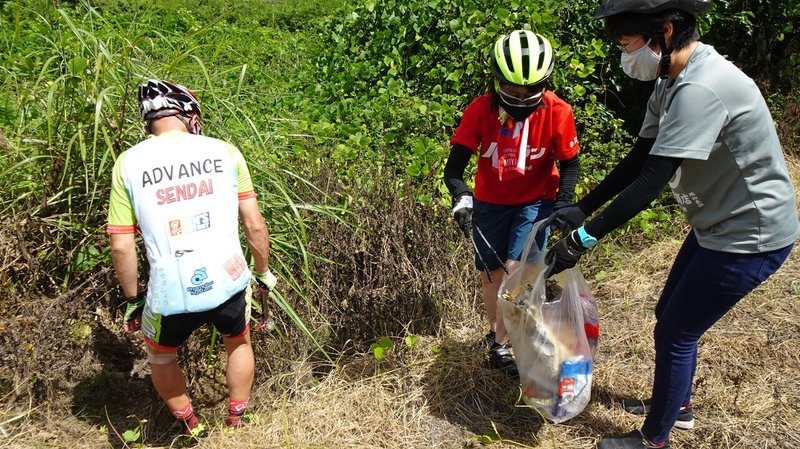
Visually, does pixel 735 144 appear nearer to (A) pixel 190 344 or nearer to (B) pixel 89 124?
(A) pixel 190 344

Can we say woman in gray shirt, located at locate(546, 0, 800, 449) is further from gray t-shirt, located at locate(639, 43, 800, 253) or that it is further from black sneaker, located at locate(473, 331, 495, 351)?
black sneaker, located at locate(473, 331, 495, 351)

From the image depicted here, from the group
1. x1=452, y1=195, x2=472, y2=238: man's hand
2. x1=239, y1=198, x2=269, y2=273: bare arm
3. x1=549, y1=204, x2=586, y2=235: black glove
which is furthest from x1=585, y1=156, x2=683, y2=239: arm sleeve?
x1=239, y1=198, x2=269, y2=273: bare arm

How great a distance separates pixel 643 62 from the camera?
2111 millimetres

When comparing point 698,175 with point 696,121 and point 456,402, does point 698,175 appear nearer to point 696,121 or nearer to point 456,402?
point 696,121

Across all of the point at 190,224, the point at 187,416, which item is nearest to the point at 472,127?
the point at 190,224

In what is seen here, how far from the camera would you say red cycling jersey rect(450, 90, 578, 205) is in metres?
2.69

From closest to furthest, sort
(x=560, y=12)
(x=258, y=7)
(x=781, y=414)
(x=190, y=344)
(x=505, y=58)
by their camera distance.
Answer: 1. (x=505, y=58)
2. (x=781, y=414)
3. (x=190, y=344)
4. (x=560, y=12)
5. (x=258, y=7)

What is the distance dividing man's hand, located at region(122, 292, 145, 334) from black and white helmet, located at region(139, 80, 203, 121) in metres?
0.72

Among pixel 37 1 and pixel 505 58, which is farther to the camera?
pixel 37 1

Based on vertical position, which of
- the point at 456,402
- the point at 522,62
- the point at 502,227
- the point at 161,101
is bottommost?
the point at 456,402

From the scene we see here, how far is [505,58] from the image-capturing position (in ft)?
8.34

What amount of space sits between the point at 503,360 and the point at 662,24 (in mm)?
1733

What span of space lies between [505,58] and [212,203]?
129 centimetres

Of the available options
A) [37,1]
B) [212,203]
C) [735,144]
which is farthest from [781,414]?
[37,1]
